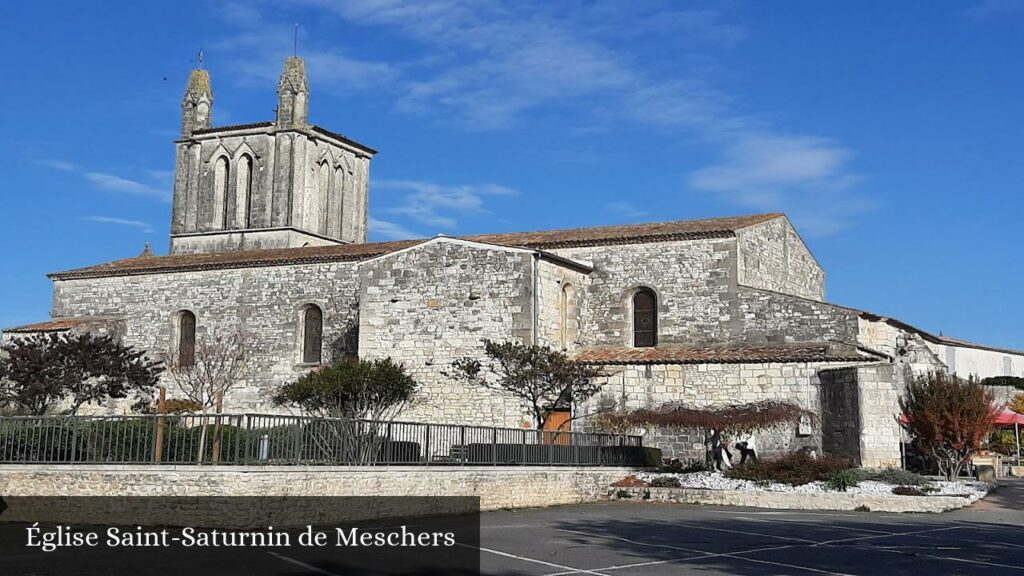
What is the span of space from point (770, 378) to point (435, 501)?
1234 cm

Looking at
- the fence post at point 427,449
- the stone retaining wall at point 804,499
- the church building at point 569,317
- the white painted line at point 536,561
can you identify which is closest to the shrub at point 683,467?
the church building at point 569,317

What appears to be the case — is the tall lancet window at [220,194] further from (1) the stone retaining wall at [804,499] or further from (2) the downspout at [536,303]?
(1) the stone retaining wall at [804,499]

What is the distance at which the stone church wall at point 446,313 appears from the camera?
103ft

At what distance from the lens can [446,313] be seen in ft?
106

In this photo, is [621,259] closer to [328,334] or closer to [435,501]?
[328,334]

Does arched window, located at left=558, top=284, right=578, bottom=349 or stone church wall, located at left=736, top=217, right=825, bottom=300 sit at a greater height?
stone church wall, located at left=736, top=217, right=825, bottom=300

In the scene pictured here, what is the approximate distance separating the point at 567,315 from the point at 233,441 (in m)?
16.6

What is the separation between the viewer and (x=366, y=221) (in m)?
52.8

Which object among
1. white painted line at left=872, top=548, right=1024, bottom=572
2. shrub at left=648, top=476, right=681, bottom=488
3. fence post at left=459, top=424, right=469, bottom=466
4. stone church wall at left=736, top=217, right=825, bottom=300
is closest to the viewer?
white painted line at left=872, top=548, right=1024, bottom=572

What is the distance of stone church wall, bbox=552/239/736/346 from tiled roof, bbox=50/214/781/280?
348 millimetres

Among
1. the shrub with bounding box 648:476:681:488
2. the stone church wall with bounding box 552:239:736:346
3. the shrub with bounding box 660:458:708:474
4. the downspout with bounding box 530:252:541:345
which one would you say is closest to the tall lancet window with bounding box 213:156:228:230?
the stone church wall with bounding box 552:239:736:346

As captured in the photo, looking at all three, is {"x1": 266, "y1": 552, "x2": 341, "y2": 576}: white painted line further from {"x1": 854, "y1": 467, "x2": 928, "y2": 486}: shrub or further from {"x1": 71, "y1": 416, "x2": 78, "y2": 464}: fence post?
{"x1": 854, "y1": 467, "x2": 928, "y2": 486}: shrub

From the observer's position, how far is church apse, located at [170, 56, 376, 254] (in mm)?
47969

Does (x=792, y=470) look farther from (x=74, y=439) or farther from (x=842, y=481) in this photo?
(x=74, y=439)
